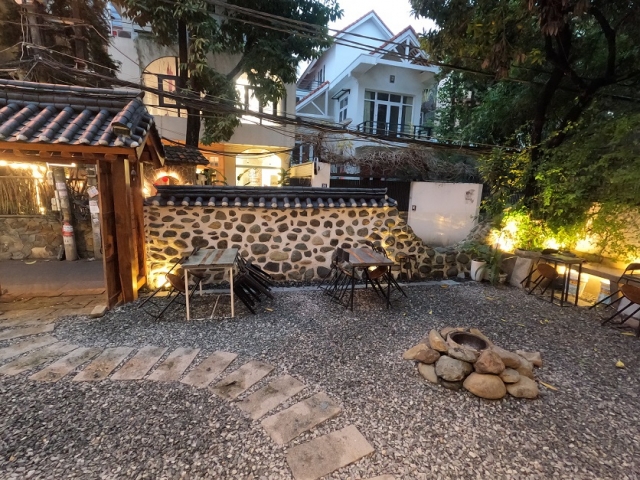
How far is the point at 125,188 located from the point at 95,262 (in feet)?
13.5

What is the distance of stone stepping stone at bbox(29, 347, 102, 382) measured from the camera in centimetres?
295

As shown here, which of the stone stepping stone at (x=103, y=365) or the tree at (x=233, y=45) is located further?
the tree at (x=233, y=45)

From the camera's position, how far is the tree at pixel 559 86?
5.15 meters

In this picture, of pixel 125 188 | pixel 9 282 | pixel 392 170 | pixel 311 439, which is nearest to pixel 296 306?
pixel 311 439

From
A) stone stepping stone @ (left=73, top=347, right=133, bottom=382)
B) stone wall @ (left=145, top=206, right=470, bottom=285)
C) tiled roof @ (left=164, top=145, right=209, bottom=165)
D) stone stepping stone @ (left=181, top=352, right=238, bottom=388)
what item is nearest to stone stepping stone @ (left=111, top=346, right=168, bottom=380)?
stone stepping stone @ (left=73, top=347, right=133, bottom=382)

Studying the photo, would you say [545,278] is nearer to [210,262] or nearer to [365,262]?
[365,262]

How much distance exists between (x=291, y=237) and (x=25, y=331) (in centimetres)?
410

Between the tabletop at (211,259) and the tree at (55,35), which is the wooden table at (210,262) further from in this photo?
the tree at (55,35)

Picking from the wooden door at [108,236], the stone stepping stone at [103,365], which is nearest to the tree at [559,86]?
the wooden door at [108,236]

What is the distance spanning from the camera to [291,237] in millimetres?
6102

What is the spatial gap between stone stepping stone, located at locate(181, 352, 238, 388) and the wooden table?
1.14 m

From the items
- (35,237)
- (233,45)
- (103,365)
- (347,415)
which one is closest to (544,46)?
(347,415)

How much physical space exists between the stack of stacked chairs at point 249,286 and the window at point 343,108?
1215 cm

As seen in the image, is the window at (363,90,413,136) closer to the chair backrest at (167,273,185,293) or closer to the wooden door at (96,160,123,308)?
the wooden door at (96,160,123,308)
